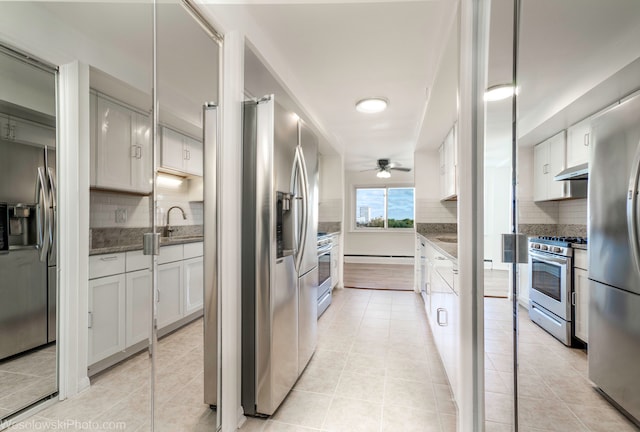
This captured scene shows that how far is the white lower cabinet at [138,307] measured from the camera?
1.09 m

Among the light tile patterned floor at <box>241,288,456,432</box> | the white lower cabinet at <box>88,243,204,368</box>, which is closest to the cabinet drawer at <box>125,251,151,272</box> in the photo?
the white lower cabinet at <box>88,243,204,368</box>

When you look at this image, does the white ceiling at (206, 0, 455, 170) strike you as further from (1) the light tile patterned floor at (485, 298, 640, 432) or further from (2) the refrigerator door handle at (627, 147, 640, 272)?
(1) the light tile patterned floor at (485, 298, 640, 432)

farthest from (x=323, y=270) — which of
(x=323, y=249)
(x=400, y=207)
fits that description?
(x=400, y=207)

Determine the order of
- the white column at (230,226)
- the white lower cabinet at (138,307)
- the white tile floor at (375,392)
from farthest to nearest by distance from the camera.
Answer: the white column at (230,226) → the white lower cabinet at (138,307) → the white tile floor at (375,392)

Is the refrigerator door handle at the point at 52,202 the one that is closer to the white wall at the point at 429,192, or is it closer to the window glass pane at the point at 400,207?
the white wall at the point at 429,192

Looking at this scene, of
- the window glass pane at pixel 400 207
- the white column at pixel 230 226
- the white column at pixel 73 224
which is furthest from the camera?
the window glass pane at pixel 400 207

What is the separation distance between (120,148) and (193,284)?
69 centimetres

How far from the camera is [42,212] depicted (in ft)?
2.80

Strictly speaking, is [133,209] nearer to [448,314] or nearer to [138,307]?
[138,307]

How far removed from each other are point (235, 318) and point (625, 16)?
174 centimetres

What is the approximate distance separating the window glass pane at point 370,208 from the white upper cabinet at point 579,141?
23.1 ft

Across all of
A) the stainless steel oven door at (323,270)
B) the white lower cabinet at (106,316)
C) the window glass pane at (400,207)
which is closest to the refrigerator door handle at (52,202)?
the white lower cabinet at (106,316)

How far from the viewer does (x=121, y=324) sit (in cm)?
108

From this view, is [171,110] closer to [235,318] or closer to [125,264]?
[125,264]
